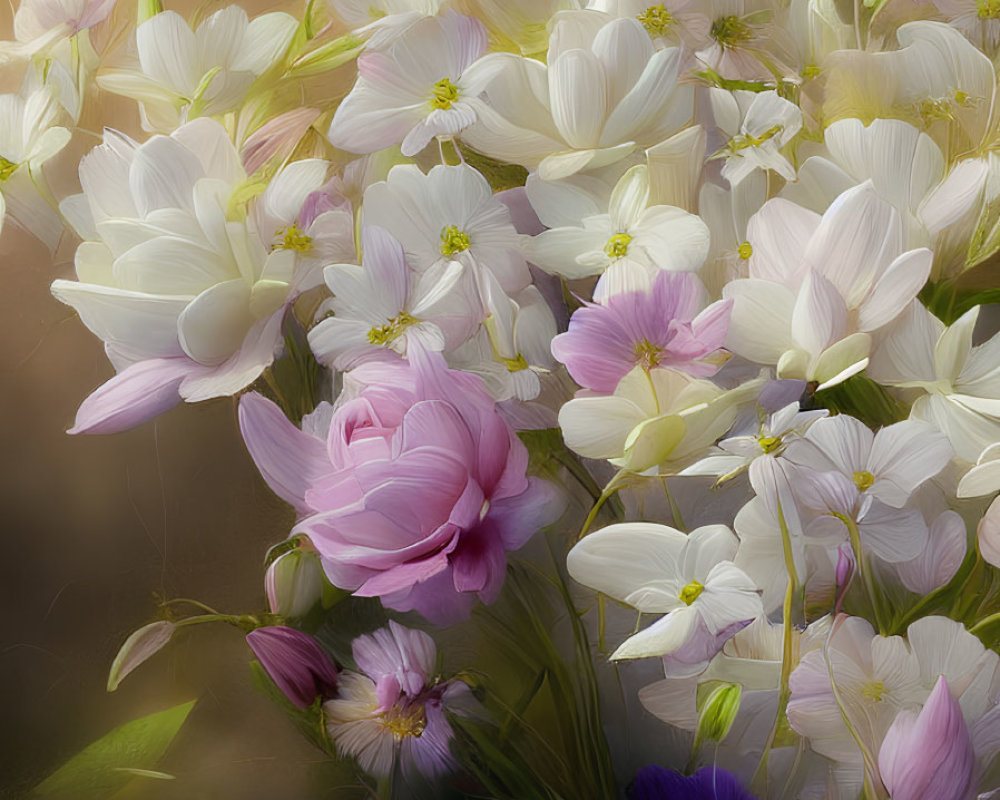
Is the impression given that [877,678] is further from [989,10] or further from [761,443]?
[989,10]

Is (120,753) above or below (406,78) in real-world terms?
below

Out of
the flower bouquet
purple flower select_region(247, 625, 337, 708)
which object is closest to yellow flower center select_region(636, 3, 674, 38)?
the flower bouquet

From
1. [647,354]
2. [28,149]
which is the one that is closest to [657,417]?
[647,354]

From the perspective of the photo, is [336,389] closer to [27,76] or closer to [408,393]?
[408,393]

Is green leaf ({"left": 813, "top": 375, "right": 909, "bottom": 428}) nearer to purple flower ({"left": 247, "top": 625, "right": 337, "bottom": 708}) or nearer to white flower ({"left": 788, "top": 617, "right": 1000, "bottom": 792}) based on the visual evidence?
white flower ({"left": 788, "top": 617, "right": 1000, "bottom": 792})

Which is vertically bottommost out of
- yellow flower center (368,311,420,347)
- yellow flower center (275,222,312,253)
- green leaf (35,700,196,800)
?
green leaf (35,700,196,800)
